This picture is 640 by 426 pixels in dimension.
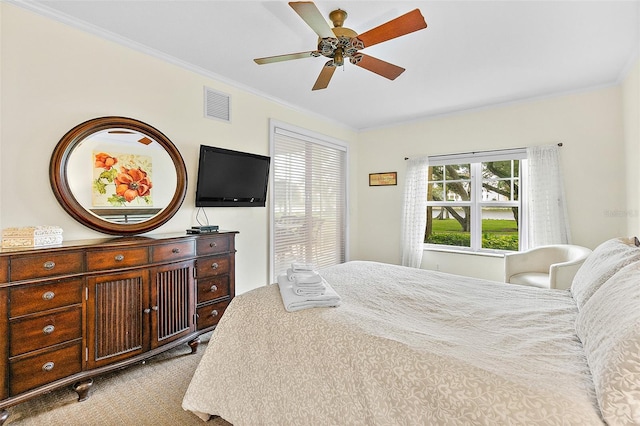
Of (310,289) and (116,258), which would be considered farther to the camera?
(116,258)

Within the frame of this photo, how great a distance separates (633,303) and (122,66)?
355 cm

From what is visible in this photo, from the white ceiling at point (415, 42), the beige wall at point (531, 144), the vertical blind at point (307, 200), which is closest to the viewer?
the white ceiling at point (415, 42)

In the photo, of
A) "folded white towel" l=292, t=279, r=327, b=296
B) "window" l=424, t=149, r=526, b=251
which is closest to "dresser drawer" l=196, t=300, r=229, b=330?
"folded white towel" l=292, t=279, r=327, b=296

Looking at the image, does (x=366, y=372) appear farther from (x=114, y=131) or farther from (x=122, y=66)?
(x=122, y=66)

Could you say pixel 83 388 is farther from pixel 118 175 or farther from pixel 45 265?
pixel 118 175

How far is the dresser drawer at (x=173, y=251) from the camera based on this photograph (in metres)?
2.35

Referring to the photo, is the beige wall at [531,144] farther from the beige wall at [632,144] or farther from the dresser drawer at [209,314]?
the dresser drawer at [209,314]

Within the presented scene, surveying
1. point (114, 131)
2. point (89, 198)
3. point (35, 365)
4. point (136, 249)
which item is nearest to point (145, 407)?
point (35, 365)

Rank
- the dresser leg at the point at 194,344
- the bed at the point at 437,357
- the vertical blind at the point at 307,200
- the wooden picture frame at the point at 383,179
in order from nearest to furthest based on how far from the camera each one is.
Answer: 1. the bed at the point at 437,357
2. the dresser leg at the point at 194,344
3. the vertical blind at the point at 307,200
4. the wooden picture frame at the point at 383,179

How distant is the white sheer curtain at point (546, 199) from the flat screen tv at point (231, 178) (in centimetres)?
331

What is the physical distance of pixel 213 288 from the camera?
2.79m

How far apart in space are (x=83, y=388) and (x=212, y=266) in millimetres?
1186

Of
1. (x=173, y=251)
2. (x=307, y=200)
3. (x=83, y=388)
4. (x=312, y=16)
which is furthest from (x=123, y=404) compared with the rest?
(x=307, y=200)

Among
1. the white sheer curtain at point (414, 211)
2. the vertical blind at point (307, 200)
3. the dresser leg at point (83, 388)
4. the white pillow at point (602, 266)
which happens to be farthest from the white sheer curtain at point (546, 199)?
the dresser leg at point (83, 388)
